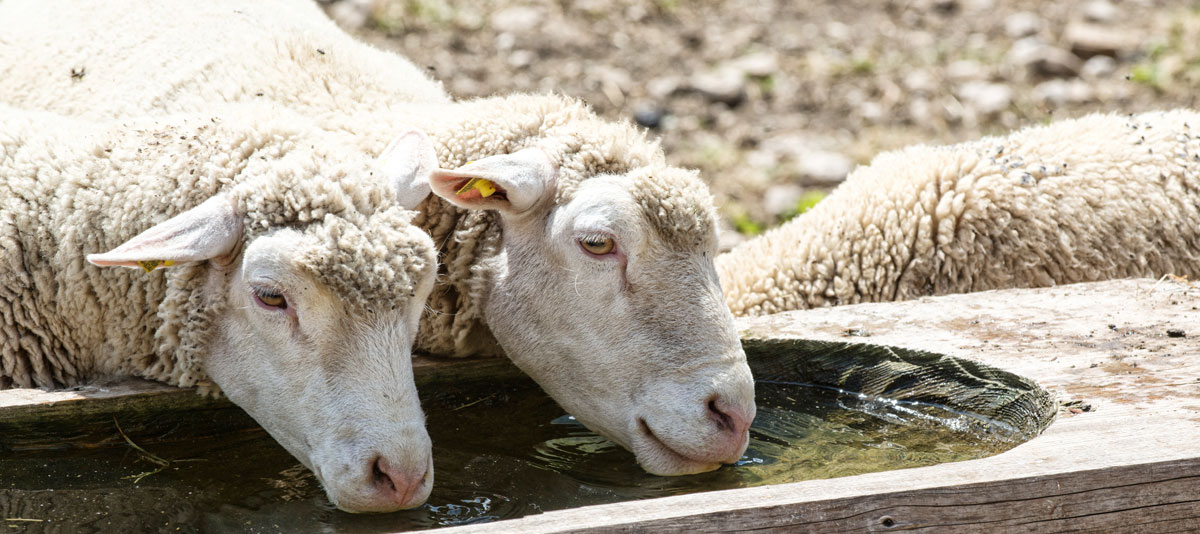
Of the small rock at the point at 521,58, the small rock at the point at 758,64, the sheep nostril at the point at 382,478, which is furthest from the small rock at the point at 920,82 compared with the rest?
the sheep nostril at the point at 382,478

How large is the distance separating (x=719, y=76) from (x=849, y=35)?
5.20ft

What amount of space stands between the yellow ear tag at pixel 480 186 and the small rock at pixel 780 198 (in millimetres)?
4541

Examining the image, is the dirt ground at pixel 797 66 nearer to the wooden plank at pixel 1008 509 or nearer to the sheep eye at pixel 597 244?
the sheep eye at pixel 597 244

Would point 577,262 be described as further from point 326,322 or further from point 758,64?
point 758,64

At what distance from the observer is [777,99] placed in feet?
32.1

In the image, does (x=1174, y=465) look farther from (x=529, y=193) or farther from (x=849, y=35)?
(x=849, y=35)

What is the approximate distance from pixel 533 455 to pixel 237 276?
1006mm

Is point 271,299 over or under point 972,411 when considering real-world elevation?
over

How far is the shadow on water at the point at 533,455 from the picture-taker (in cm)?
323

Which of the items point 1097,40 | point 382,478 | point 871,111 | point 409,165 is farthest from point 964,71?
point 382,478

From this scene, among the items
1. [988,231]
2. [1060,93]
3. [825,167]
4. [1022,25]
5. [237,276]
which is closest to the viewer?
[237,276]

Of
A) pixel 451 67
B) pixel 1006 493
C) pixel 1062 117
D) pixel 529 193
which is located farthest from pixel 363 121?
pixel 1062 117

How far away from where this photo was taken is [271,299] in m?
3.39

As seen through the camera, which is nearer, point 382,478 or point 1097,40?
point 382,478
